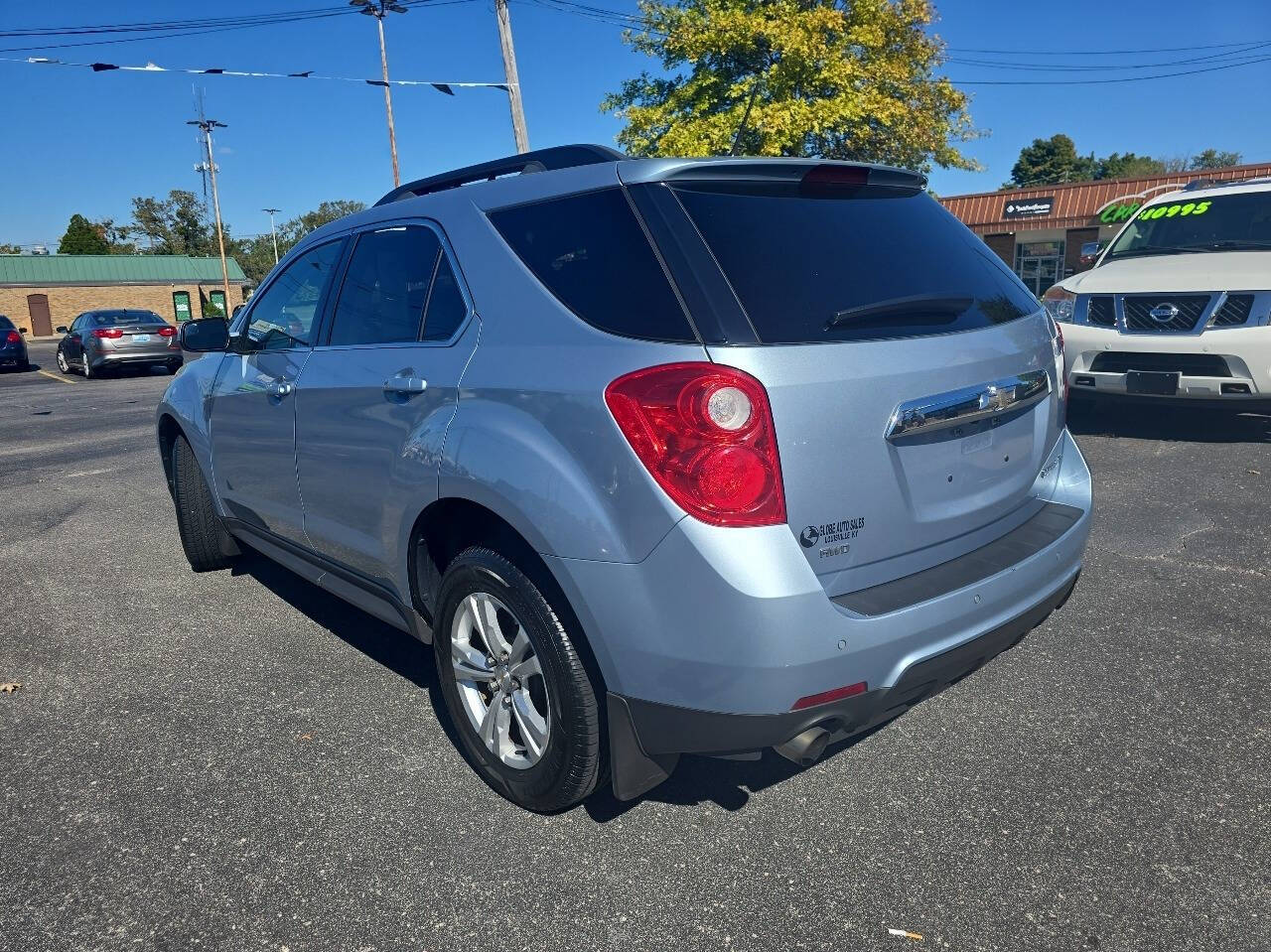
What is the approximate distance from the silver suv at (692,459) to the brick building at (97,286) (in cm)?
6241

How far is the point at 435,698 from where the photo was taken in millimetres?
3486

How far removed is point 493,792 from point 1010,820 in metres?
1.49

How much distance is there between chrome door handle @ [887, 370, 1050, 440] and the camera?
231 cm

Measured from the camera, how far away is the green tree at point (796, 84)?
752 inches

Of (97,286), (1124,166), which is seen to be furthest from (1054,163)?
(97,286)

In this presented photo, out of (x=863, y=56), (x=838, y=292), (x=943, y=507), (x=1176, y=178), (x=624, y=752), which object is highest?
(x=863, y=56)

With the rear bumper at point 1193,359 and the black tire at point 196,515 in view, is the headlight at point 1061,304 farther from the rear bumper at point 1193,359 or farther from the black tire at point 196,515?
the black tire at point 196,515

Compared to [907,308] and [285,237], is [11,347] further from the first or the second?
[285,237]

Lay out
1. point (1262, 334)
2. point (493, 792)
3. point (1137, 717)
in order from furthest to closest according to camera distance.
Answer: point (1262, 334), point (1137, 717), point (493, 792)

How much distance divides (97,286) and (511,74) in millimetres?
54382

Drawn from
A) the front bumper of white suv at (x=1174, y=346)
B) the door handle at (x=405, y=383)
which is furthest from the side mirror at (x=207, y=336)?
the front bumper of white suv at (x=1174, y=346)

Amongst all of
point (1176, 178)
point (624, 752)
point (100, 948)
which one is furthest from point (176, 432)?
point (1176, 178)

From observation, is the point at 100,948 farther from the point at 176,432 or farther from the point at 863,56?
the point at 863,56

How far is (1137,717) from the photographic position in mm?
3127
